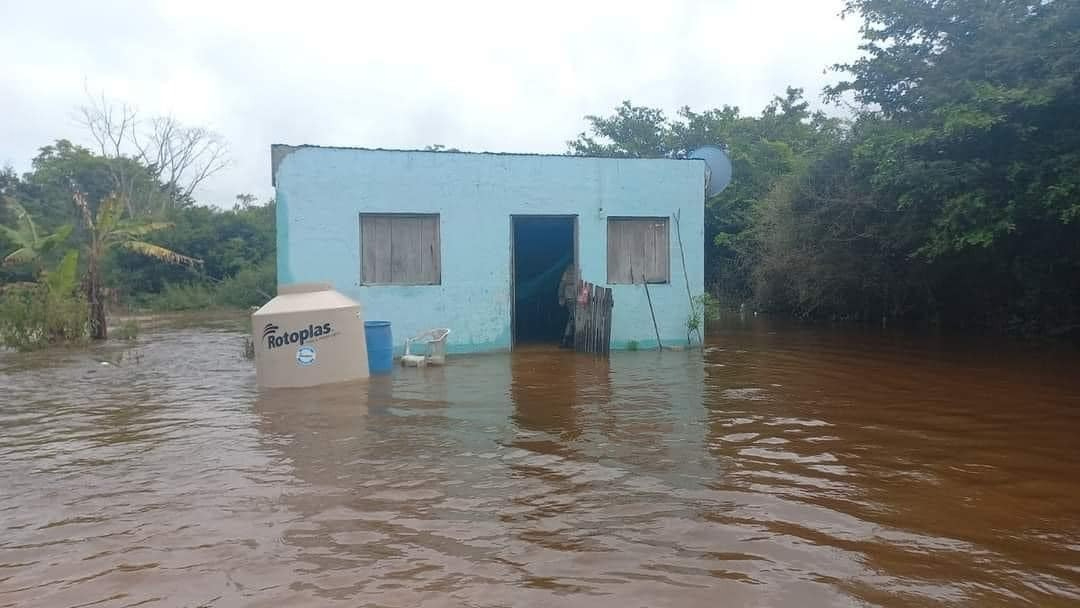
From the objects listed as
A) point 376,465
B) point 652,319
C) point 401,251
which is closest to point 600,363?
point 652,319

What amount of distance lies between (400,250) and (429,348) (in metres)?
1.61

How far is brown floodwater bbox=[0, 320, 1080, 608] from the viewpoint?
350 cm

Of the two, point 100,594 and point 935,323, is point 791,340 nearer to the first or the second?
point 935,323

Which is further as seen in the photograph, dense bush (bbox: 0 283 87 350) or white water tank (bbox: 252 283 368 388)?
dense bush (bbox: 0 283 87 350)

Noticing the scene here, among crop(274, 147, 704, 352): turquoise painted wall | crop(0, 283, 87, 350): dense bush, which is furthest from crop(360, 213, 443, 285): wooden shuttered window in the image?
crop(0, 283, 87, 350): dense bush

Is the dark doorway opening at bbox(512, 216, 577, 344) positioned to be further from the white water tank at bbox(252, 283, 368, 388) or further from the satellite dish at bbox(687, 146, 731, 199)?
the white water tank at bbox(252, 283, 368, 388)

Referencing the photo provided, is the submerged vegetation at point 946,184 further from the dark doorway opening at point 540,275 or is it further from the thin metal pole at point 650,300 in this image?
the dark doorway opening at point 540,275

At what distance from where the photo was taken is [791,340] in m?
15.4

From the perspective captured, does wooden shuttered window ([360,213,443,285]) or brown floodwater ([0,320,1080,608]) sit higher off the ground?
wooden shuttered window ([360,213,443,285])

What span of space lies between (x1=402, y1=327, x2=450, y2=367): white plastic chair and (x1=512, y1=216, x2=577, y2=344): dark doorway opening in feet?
12.0

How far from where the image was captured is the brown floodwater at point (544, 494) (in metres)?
3.50

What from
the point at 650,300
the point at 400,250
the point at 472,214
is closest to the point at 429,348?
the point at 400,250

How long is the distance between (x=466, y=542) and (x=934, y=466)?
11.1 ft

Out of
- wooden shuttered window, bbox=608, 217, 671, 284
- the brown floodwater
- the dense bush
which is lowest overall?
the brown floodwater
